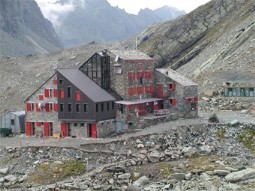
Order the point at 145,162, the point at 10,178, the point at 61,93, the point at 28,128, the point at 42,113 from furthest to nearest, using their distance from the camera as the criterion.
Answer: the point at 28,128 < the point at 42,113 < the point at 61,93 < the point at 145,162 < the point at 10,178

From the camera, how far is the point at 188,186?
47719 millimetres

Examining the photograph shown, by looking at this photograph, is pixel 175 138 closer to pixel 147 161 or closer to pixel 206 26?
pixel 147 161

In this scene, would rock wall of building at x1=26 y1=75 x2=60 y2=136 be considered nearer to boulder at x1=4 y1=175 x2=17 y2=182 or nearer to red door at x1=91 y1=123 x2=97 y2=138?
red door at x1=91 y1=123 x2=97 y2=138

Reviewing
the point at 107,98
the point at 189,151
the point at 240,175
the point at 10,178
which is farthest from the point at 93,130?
the point at 240,175

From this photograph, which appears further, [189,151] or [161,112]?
[161,112]

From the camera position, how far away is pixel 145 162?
193 ft

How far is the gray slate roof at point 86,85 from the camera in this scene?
68.8 meters

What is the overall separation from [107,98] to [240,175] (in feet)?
84.4

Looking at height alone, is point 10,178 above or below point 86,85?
below

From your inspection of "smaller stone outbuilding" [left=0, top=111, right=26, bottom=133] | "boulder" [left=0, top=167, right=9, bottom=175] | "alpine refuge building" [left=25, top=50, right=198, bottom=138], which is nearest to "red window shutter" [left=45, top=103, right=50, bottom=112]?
"alpine refuge building" [left=25, top=50, right=198, bottom=138]

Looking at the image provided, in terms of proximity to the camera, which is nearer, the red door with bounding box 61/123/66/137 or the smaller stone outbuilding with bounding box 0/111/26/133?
the red door with bounding box 61/123/66/137

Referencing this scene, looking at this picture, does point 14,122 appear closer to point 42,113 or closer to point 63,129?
point 42,113

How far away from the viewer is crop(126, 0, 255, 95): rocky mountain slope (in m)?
109

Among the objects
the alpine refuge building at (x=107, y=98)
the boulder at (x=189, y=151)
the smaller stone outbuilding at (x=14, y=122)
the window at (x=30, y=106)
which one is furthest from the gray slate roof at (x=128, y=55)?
the boulder at (x=189, y=151)
